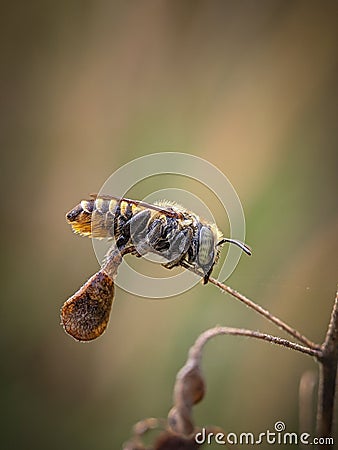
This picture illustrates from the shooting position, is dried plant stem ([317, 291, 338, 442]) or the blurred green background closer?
dried plant stem ([317, 291, 338, 442])

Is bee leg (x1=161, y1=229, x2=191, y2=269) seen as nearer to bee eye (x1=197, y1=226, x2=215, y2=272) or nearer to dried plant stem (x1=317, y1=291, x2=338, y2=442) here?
bee eye (x1=197, y1=226, x2=215, y2=272)

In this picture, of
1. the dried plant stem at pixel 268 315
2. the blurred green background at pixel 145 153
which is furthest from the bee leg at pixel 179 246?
the blurred green background at pixel 145 153

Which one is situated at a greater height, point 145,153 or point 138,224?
point 145,153

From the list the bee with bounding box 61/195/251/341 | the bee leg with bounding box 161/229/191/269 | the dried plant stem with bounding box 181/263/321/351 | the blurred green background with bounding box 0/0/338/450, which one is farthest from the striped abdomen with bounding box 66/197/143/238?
the blurred green background with bounding box 0/0/338/450

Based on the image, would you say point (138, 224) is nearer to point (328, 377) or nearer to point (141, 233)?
point (141, 233)

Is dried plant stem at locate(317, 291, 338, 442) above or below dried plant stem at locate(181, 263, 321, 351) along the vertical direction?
below

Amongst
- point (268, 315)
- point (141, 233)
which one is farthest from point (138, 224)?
point (268, 315)

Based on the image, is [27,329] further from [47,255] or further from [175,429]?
[175,429]
